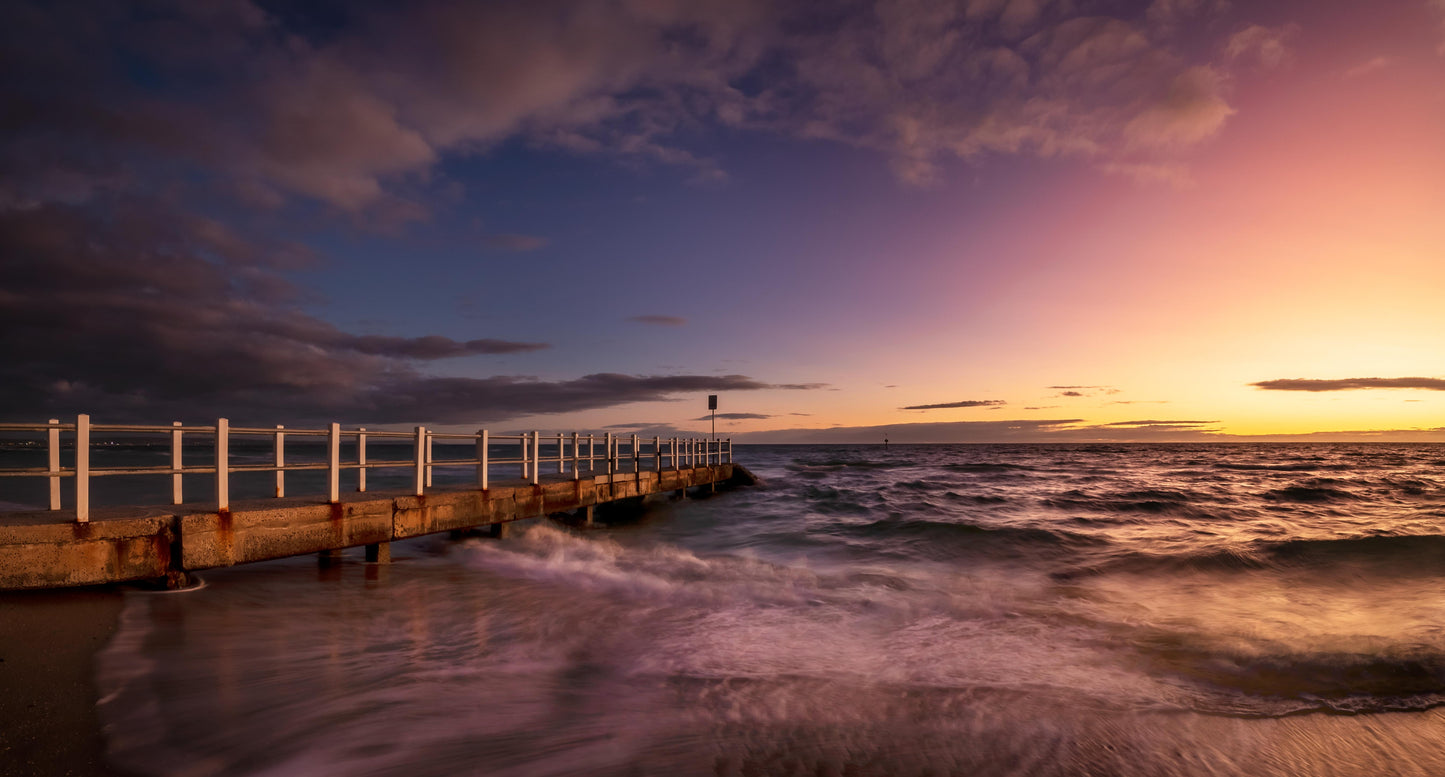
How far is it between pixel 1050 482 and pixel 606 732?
3872 cm

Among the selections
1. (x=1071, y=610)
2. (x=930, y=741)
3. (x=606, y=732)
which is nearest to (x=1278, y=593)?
(x=1071, y=610)

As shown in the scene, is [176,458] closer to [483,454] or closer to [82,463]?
[82,463]

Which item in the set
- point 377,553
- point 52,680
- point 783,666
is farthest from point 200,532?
point 783,666

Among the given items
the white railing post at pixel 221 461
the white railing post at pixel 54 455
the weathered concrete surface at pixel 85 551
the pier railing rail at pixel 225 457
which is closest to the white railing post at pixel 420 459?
the pier railing rail at pixel 225 457

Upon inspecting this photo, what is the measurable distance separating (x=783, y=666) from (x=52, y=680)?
6.11m

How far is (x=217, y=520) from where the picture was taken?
8164mm

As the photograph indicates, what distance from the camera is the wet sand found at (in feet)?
13.0

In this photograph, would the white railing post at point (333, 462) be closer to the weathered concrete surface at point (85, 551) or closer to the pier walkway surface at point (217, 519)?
the pier walkway surface at point (217, 519)

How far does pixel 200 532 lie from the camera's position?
7996 millimetres

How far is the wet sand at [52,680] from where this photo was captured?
3975 mm

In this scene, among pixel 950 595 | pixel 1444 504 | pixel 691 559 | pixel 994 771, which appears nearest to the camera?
pixel 994 771

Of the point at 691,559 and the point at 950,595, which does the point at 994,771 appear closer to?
the point at 950,595

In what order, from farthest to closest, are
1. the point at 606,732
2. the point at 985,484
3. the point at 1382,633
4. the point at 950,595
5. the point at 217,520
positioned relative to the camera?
1. the point at 985,484
2. the point at 950,595
3. the point at 1382,633
4. the point at 217,520
5. the point at 606,732

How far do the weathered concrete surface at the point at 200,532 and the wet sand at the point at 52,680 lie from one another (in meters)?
0.34
